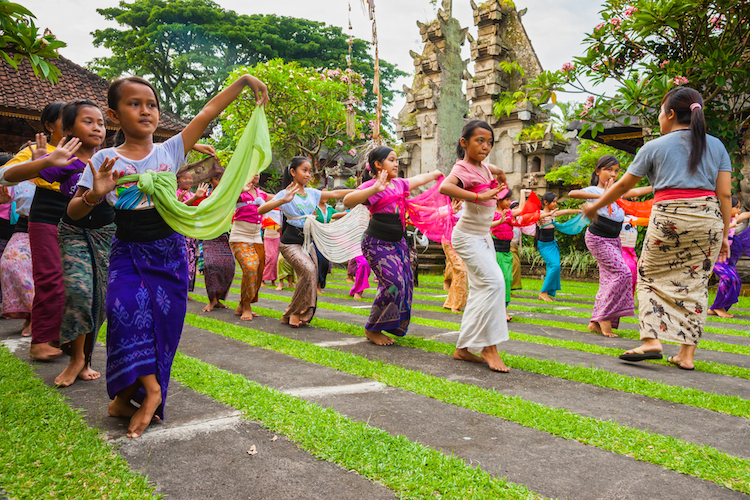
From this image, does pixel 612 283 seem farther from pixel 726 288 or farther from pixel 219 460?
pixel 219 460

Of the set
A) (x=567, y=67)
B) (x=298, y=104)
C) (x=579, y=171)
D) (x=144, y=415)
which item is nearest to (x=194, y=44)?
(x=298, y=104)

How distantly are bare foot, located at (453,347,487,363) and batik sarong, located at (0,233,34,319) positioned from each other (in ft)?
15.2

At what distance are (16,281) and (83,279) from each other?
8.35ft

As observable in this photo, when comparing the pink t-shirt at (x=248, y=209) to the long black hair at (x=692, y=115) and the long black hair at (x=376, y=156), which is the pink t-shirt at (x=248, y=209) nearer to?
the long black hair at (x=376, y=156)

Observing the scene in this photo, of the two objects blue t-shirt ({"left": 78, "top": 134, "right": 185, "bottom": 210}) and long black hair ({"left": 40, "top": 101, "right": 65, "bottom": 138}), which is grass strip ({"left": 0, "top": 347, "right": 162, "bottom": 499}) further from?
long black hair ({"left": 40, "top": 101, "right": 65, "bottom": 138})

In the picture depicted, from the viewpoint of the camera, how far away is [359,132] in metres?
26.8

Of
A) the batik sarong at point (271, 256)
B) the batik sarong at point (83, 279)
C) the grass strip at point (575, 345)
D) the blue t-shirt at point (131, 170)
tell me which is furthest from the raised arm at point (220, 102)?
the batik sarong at point (271, 256)

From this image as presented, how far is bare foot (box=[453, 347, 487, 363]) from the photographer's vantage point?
4.70 m

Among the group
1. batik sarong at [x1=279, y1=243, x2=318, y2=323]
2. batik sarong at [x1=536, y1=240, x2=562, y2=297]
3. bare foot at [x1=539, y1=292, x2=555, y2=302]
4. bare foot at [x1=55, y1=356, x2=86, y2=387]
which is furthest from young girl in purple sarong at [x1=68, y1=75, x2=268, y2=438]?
bare foot at [x1=539, y1=292, x2=555, y2=302]

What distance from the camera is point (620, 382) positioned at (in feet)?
13.1

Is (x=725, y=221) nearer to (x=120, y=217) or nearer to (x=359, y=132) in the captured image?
(x=120, y=217)

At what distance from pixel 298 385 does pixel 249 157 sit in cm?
165

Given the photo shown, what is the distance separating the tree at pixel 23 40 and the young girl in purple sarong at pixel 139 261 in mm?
547

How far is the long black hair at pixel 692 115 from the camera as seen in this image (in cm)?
428
